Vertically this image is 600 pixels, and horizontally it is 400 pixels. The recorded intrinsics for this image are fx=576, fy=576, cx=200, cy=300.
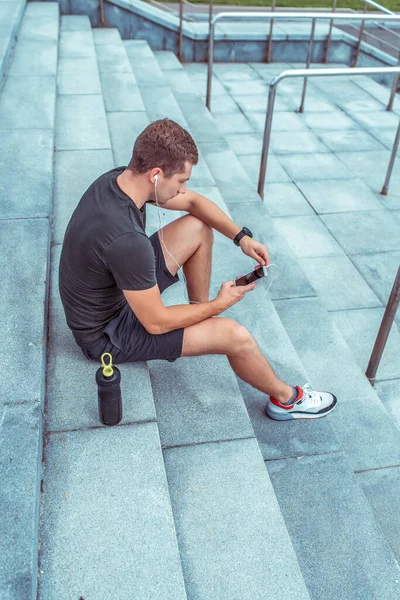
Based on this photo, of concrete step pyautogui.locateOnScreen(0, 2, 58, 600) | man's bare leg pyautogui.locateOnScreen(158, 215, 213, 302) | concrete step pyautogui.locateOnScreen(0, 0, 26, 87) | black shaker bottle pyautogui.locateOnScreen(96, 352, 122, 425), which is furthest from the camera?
concrete step pyautogui.locateOnScreen(0, 0, 26, 87)

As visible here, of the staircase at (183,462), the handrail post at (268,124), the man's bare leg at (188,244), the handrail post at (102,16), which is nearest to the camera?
the staircase at (183,462)

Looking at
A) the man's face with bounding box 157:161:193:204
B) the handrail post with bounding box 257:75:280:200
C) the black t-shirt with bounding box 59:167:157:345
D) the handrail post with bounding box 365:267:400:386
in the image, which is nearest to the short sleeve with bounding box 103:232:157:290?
the black t-shirt with bounding box 59:167:157:345

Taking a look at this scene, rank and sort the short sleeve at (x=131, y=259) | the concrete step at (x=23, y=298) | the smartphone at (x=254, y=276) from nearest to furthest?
the concrete step at (x=23, y=298), the short sleeve at (x=131, y=259), the smartphone at (x=254, y=276)

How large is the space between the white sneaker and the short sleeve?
1089mm

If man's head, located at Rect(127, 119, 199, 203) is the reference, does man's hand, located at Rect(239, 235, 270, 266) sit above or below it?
below

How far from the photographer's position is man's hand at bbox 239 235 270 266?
2.87 m

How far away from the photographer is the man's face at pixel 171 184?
2.28m

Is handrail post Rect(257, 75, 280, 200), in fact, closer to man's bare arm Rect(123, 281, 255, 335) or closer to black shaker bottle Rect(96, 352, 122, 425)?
man's bare arm Rect(123, 281, 255, 335)

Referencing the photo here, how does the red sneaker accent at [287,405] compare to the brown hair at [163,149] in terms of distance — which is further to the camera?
the red sneaker accent at [287,405]

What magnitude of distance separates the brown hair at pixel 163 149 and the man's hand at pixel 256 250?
76 cm

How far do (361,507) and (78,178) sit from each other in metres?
2.92

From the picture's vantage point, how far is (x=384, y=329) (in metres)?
3.28

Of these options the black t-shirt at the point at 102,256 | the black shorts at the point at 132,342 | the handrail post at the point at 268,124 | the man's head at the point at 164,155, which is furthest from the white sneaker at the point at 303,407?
the handrail post at the point at 268,124

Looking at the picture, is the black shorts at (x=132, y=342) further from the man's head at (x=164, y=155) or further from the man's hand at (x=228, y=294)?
the man's head at (x=164, y=155)
